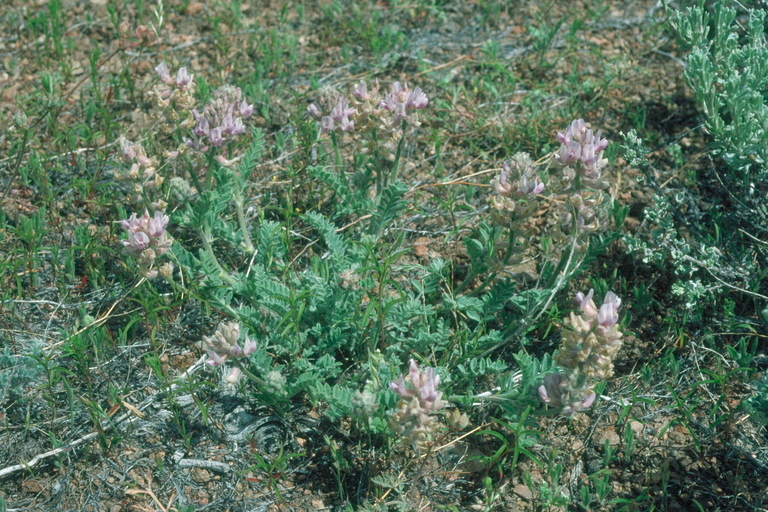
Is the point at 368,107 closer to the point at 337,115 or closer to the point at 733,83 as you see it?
the point at 337,115

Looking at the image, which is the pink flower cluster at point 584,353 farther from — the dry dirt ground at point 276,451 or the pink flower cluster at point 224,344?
the pink flower cluster at point 224,344

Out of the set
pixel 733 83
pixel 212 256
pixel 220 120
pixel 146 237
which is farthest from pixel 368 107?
pixel 733 83

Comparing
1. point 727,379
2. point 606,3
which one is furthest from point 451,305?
point 606,3

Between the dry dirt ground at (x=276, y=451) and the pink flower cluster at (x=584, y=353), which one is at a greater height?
the pink flower cluster at (x=584, y=353)

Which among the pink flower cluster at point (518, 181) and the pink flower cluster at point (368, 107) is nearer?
the pink flower cluster at point (518, 181)

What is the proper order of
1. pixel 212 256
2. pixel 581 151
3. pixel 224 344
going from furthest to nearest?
pixel 212 256, pixel 581 151, pixel 224 344

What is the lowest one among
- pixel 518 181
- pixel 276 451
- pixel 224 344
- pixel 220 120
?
pixel 276 451

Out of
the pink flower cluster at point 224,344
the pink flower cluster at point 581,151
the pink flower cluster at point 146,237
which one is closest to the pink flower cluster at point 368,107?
the pink flower cluster at point 581,151

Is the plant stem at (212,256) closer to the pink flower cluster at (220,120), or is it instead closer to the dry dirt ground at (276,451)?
the dry dirt ground at (276,451)

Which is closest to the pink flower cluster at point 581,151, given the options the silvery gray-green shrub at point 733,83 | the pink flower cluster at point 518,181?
the pink flower cluster at point 518,181

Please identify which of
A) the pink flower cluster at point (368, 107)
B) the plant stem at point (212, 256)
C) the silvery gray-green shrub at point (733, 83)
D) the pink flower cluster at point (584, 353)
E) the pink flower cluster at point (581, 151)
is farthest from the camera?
the plant stem at point (212, 256)

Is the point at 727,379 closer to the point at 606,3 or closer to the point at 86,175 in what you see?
the point at 606,3

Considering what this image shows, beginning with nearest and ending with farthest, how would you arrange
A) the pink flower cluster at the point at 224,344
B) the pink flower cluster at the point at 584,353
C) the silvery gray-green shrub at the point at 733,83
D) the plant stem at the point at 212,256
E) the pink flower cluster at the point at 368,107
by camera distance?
the pink flower cluster at the point at 584,353
the pink flower cluster at the point at 224,344
the silvery gray-green shrub at the point at 733,83
the pink flower cluster at the point at 368,107
the plant stem at the point at 212,256

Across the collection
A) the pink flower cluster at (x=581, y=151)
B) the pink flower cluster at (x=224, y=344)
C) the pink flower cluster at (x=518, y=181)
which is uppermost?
the pink flower cluster at (x=581, y=151)
